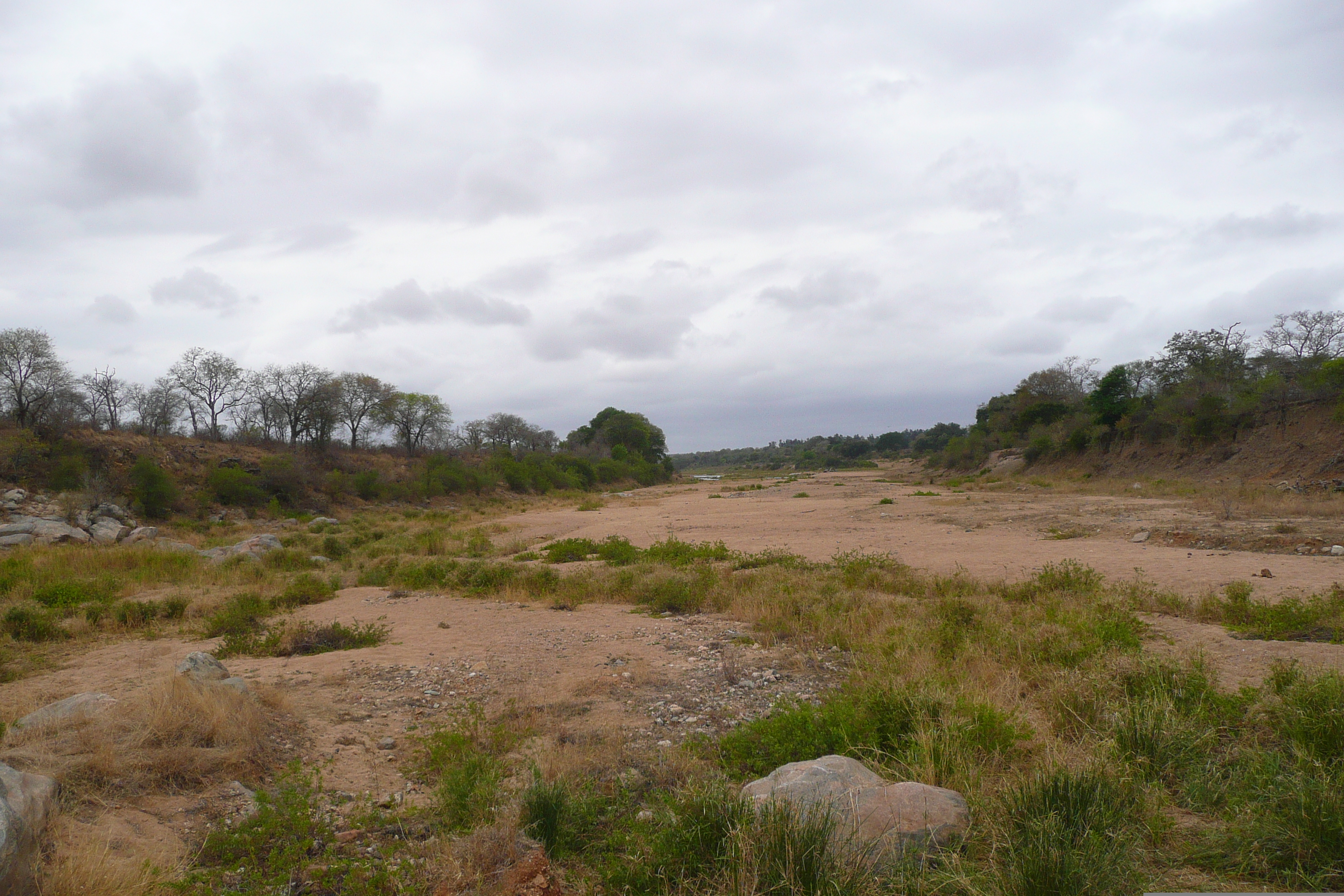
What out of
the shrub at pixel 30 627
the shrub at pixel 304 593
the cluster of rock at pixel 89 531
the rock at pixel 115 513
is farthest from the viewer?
the rock at pixel 115 513

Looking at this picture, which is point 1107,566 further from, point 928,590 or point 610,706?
point 610,706

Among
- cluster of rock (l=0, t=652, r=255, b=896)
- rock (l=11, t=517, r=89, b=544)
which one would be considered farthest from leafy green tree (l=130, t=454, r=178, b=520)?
cluster of rock (l=0, t=652, r=255, b=896)

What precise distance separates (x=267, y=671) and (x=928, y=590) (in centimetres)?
1045

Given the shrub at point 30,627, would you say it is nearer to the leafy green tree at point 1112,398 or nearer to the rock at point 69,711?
the rock at point 69,711

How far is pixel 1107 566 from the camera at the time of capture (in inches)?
536

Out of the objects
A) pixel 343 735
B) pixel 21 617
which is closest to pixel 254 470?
pixel 21 617

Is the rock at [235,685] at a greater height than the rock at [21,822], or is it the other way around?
the rock at [21,822]

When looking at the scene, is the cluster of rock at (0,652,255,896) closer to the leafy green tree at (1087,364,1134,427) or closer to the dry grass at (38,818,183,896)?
the dry grass at (38,818,183,896)

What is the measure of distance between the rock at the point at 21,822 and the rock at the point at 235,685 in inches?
82.4

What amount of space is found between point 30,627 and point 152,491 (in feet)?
85.4

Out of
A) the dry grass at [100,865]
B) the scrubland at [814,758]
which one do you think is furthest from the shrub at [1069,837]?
the dry grass at [100,865]

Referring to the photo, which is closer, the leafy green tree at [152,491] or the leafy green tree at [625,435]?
the leafy green tree at [152,491]

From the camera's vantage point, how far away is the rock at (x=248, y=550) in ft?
62.1

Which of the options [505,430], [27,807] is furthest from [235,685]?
[505,430]
